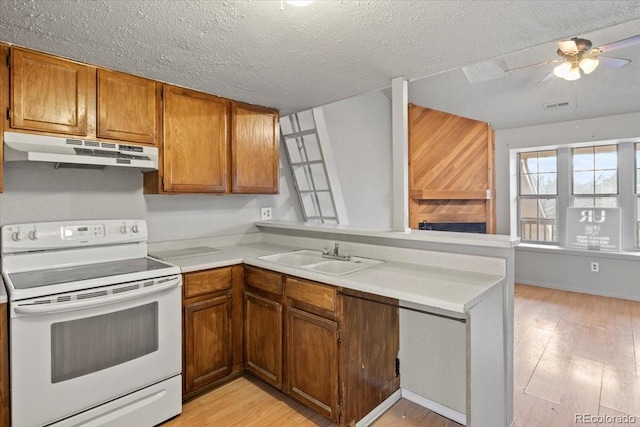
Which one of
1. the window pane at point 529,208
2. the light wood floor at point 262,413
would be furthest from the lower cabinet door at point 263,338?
the window pane at point 529,208

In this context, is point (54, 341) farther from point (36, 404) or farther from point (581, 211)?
point (581, 211)

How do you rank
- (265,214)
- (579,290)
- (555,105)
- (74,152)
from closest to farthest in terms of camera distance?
1. (74,152)
2. (265,214)
3. (555,105)
4. (579,290)

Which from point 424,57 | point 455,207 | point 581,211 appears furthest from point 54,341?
point 581,211

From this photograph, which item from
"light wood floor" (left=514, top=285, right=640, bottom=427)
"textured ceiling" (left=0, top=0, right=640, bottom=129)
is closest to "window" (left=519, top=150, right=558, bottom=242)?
"light wood floor" (left=514, top=285, right=640, bottom=427)

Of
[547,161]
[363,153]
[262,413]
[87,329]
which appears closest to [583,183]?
[547,161]

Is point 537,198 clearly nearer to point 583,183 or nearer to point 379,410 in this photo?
point 583,183

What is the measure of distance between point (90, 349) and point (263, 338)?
100 cm

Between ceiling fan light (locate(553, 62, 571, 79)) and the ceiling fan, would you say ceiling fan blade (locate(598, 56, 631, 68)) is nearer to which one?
the ceiling fan

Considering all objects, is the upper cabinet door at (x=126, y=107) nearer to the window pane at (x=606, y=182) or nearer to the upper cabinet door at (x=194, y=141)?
the upper cabinet door at (x=194, y=141)

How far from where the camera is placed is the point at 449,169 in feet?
18.8

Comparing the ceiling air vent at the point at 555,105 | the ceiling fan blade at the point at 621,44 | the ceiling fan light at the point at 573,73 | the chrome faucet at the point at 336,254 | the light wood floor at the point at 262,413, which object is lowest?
the light wood floor at the point at 262,413

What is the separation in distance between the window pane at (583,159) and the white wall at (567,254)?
0.28m

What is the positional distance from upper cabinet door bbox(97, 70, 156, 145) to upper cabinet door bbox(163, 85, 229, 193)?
0.11 meters

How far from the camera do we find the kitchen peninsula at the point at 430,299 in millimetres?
1549
